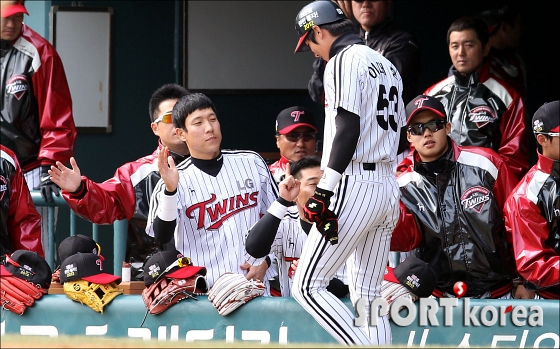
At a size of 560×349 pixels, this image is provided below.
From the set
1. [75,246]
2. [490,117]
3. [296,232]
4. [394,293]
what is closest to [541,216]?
[394,293]

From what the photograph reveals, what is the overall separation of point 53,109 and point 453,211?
2526 millimetres

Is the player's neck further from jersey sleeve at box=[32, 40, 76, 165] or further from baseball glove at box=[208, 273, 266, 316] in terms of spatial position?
jersey sleeve at box=[32, 40, 76, 165]

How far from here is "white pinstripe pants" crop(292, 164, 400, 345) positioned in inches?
147

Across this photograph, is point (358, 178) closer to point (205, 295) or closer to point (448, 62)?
point (205, 295)

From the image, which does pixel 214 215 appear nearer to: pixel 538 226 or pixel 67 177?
pixel 67 177

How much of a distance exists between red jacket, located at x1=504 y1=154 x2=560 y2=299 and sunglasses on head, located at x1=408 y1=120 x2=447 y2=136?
1.66ft

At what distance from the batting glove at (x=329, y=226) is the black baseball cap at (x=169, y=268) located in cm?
73

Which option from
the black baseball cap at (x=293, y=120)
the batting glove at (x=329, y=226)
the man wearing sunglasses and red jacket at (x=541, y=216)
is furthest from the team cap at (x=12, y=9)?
the man wearing sunglasses and red jacket at (x=541, y=216)

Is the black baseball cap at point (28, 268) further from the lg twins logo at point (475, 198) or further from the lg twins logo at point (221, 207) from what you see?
the lg twins logo at point (475, 198)

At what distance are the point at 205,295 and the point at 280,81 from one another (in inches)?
135

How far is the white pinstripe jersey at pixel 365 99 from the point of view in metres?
3.76

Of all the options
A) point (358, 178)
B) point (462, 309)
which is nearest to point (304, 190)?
point (358, 178)

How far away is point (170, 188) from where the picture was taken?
4.11 m

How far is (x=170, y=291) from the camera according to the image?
405 centimetres
